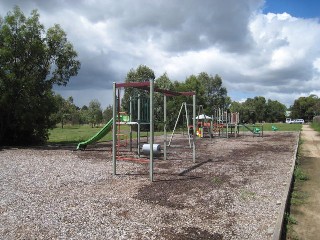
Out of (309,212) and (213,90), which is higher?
(213,90)

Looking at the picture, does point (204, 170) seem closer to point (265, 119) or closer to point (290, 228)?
point (290, 228)

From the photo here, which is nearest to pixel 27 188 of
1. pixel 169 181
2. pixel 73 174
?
pixel 73 174

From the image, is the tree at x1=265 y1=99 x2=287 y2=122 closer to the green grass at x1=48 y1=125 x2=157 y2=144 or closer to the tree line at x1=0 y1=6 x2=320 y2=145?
the green grass at x1=48 y1=125 x2=157 y2=144

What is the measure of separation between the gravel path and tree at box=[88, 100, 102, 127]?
58.9 m

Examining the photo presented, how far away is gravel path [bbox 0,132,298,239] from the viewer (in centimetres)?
500

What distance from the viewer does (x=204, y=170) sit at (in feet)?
34.2

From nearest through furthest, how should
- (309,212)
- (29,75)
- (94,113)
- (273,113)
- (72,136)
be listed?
1. (309,212)
2. (29,75)
3. (72,136)
4. (94,113)
5. (273,113)

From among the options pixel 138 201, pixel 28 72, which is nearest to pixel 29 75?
pixel 28 72

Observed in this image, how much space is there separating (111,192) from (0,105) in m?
12.0

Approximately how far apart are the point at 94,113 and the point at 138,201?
65.0m

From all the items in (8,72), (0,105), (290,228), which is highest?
(8,72)

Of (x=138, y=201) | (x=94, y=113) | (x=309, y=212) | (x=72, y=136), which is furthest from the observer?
(x=94, y=113)

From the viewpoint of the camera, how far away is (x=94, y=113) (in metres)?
70.2

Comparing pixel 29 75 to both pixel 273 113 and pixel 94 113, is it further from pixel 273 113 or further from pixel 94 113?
pixel 273 113
